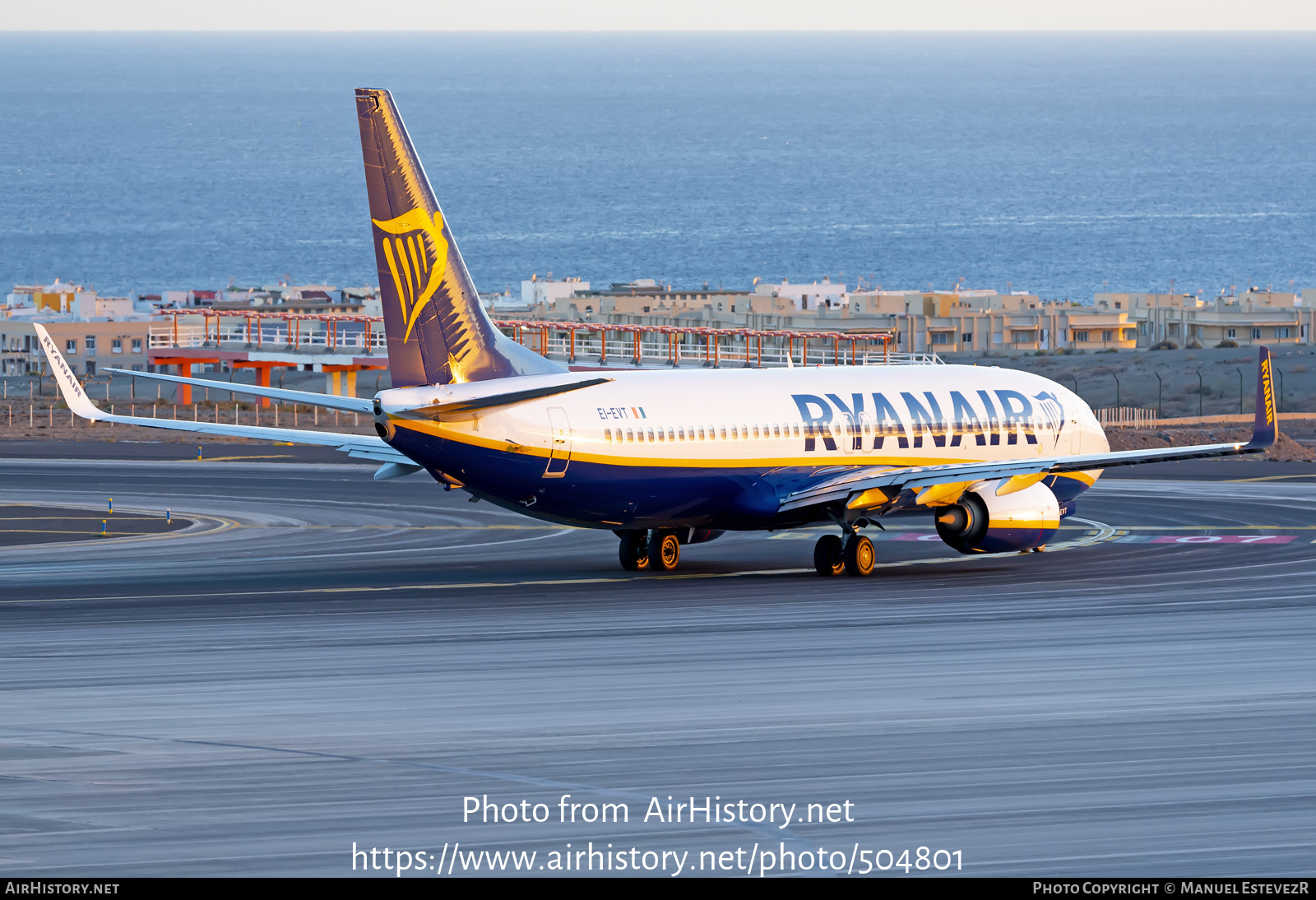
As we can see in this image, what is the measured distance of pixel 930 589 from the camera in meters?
42.5

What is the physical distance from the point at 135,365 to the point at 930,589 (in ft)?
502

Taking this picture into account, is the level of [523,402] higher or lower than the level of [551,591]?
→ higher

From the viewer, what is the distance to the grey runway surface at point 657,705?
64.5 ft

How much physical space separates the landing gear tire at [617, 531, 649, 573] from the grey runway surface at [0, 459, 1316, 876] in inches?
17.5

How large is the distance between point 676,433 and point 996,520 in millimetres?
8093

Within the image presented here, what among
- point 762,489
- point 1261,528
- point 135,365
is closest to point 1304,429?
point 1261,528

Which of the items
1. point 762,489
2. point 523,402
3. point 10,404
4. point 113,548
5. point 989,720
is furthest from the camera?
point 10,404

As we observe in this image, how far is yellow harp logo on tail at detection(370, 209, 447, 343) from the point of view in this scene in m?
39.5

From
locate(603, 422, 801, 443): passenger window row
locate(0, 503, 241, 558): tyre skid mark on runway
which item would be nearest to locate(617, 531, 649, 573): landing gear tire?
locate(603, 422, 801, 443): passenger window row

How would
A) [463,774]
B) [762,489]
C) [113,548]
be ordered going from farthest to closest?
[113,548] < [762,489] < [463,774]

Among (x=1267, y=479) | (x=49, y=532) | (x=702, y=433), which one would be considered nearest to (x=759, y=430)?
(x=702, y=433)

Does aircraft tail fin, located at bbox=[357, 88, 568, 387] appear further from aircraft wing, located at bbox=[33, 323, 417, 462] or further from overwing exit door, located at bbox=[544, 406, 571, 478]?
aircraft wing, located at bbox=[33, 323, 417, 462]

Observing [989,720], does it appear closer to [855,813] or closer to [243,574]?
[855,813]

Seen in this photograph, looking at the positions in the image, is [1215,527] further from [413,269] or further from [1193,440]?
[1193,440]
